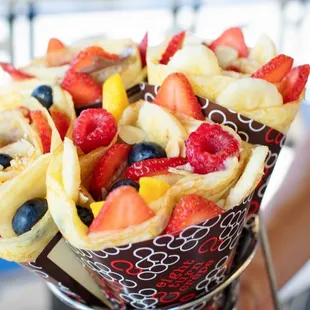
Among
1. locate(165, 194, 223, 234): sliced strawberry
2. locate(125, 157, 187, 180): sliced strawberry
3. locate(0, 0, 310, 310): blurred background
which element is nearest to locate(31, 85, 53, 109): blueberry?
locate(125, 157, 187, 180): sliced strawberry

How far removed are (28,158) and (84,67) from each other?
0.84 feet

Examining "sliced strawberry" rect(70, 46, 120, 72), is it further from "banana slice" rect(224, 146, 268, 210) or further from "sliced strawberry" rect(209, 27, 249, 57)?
"banana slice" rect(224, 146, 268, 210)

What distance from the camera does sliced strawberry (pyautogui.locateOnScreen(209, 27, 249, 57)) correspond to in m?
1.07

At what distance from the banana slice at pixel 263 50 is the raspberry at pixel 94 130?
35 cm

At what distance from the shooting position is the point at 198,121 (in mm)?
865

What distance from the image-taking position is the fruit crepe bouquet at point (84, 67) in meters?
1.00

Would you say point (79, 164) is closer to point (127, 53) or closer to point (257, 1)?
point (127, 53)

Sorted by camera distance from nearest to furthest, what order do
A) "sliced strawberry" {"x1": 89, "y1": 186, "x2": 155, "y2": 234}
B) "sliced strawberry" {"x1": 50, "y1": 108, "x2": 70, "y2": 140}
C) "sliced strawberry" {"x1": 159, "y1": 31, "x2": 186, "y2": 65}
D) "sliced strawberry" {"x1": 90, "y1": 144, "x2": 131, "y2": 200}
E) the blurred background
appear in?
"sliced strawberry" {"x1": 89, "y1": 186, "x2": 155, "y2": 234}, "sliced strawberry" {"x1": 90, "y1": 144, "x2": 131, "y2": 200}, "sliced strawberry" {"x1": 50, "y1": 108, "x2": 70, "y2": 140}, "sliced strawberry" {"x1": 159, "y1": 31, "x2": 186, "y2": 65}, the blurred background

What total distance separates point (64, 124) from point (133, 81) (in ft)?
0.56

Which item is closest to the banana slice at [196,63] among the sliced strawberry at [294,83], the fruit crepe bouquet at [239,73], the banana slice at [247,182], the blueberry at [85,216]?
the fruit crepe bouquet at [239,73]

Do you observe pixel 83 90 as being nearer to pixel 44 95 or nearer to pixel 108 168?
pixel 44 95

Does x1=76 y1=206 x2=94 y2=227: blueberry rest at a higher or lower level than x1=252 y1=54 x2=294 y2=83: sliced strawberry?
lower

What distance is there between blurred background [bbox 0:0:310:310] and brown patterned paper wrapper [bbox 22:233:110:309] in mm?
3143

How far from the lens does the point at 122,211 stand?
688 millimetres
